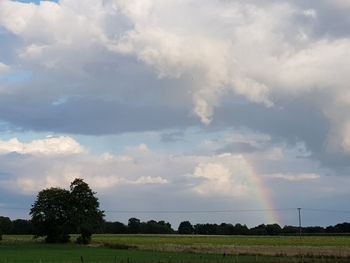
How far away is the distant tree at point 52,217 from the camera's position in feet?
366

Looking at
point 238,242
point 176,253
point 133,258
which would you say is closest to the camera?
point 133,258

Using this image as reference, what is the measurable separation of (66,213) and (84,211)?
349cm

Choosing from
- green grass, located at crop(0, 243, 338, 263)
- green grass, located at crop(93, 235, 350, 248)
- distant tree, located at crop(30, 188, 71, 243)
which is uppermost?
distant tree, located at crop(30, 188, 71, 243)

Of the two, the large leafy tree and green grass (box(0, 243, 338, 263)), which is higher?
→ the large leafy tree

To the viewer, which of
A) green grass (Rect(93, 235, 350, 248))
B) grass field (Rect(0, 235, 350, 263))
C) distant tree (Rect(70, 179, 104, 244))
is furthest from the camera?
distant tree (Rect(70, 179, 104, 244))

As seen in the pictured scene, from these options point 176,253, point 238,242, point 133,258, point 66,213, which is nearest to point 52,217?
point 66,213

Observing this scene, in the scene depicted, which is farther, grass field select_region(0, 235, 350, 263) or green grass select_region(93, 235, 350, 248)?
green grass select_region(93, 235, 350, 248)

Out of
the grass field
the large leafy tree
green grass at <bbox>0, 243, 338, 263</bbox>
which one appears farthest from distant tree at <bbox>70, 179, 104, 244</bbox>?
green grass at <bbox>0, 243, 338, 263</bbox>

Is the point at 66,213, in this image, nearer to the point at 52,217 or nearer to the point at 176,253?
the point at 52,217

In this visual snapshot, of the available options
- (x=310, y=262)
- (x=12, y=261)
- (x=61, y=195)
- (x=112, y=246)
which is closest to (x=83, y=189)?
(x=61, y=195)

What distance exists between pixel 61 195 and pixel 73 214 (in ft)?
17.7

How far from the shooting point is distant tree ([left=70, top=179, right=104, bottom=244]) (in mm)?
108750

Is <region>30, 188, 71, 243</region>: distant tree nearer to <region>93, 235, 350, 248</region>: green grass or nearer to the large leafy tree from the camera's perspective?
the large leafy tree

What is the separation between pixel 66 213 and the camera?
369 feet
